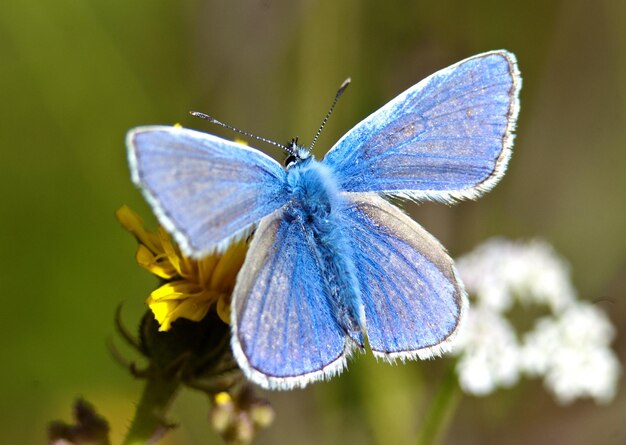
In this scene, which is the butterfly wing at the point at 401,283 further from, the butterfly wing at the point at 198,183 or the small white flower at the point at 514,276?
the small white flower at the point at 514,276

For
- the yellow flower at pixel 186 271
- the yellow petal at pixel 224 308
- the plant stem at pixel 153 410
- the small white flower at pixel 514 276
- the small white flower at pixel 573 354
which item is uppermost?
the yellow flower at pixel 186 271

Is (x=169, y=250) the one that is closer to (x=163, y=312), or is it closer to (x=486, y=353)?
(x=163, y=312)

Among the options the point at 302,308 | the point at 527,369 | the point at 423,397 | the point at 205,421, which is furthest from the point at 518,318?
the point at 302,308

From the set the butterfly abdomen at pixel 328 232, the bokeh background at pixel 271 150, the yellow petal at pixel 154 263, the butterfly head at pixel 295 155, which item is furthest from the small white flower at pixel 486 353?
the yellow petal at pixel 154 263

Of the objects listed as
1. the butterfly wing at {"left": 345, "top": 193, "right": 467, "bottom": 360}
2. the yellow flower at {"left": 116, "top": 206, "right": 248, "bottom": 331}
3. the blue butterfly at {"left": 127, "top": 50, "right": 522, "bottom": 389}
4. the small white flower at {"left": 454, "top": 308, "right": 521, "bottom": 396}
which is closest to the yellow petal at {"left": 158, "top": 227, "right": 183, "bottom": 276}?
the yellow flower at {"left": 116, "top": 206, "right": 248, "bottom": 331}

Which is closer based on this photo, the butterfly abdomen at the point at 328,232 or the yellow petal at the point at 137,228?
the butterfly abdomen at the point at 328,232

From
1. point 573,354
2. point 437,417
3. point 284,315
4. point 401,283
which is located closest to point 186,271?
point 284,315

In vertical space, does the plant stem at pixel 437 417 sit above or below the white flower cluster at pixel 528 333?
above

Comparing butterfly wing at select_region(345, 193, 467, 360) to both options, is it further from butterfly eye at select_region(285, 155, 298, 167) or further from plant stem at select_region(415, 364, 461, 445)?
plant stem at select_region(415, 364, 461, 445)
